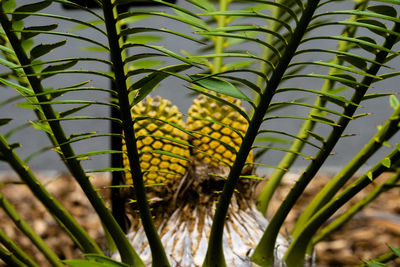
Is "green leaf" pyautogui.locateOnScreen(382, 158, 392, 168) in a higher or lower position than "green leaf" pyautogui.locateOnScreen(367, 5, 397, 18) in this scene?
lower

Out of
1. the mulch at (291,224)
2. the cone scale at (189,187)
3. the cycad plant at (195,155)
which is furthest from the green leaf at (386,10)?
the mulch at (291,224)

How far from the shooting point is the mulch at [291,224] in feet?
4.77

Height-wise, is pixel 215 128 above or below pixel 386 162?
above

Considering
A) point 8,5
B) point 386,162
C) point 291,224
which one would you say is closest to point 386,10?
point 386,162

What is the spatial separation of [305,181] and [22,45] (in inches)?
15.2

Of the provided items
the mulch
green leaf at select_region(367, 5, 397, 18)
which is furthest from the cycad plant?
the mulch

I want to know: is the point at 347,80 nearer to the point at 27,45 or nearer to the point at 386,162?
the point at 386,162

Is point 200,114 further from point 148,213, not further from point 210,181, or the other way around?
point 148,213

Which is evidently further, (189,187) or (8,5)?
(189,187)

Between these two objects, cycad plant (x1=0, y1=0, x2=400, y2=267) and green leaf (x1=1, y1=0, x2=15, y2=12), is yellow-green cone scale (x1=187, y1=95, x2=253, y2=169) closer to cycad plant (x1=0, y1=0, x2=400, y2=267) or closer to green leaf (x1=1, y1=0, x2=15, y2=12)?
cycad plant (x1=0, y1=0, x2=400, y2=267)

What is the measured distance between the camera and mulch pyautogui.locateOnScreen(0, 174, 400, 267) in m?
1.45

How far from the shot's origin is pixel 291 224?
65.3 inches

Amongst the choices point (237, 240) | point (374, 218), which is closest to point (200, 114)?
point (237, 240)

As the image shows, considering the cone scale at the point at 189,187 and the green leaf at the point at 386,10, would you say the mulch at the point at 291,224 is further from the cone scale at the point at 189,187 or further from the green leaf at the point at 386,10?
the green leaf at the point at 386,10
